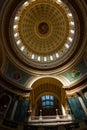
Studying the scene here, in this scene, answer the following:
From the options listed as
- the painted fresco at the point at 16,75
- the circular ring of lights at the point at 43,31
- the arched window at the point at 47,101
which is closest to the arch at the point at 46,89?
the arched window at the point at 47,101

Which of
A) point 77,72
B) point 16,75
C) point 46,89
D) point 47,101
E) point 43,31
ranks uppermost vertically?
point 43,31

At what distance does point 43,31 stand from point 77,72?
11312mm

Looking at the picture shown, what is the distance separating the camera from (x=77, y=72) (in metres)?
20.8

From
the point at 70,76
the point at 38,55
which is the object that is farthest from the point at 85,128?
the point at 38,55

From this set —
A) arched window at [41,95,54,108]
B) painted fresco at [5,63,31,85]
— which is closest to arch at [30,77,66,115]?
arched window at [41,95,54,108]

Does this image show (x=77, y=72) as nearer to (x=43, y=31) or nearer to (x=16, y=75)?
(x=16, y=75)

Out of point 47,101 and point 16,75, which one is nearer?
point 16,75

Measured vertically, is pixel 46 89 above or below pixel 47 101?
above

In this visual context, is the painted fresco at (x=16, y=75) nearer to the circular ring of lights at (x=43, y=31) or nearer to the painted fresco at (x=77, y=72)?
the circular ring of lights at (x=43, y=31)

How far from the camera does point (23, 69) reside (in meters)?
21.8

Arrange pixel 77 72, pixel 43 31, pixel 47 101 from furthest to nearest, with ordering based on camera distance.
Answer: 1. pixel 43 31
2. pixel 47 101
3. pixel 77 72

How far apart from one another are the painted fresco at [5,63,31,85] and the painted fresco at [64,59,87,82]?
6018mm

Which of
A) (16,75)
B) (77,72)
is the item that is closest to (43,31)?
(16,75)

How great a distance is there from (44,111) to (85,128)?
10884mm
